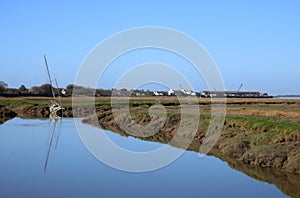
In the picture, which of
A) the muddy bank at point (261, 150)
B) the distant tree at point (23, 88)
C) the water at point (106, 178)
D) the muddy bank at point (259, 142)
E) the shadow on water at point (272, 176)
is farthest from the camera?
the distant tree at point (23, 88)

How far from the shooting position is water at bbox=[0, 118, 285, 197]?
588 inches

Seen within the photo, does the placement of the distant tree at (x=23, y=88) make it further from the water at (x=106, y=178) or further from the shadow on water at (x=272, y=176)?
the shadow on water at (x=272, y=176)

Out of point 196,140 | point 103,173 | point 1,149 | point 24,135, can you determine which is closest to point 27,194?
point 103,173

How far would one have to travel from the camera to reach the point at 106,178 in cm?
1744

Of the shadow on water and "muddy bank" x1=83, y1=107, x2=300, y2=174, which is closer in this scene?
the shadow on water

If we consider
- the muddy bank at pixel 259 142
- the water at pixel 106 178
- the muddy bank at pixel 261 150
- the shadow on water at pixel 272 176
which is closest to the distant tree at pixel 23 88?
the muddy bank at pixel 259 142

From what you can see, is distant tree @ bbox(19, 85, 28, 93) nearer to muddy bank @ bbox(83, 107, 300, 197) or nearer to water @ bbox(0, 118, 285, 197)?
muddy bank @ bbox(83, 107, 300, 197)

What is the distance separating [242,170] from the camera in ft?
61.8

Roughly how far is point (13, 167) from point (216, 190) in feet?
28.0

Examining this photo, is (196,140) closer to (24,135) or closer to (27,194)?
(24,135)

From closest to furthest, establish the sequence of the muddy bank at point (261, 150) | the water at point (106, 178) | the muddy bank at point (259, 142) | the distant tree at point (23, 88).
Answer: the water at point (106, 178) < the muddy bank at point (261, 150) < the muddy bank at point (259, 142) < the distant tree at point (23, 88)

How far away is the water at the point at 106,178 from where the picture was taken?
14945mm

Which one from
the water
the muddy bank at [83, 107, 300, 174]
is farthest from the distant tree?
the water

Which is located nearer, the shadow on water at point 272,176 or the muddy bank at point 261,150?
the shadow on water at point 272,176
